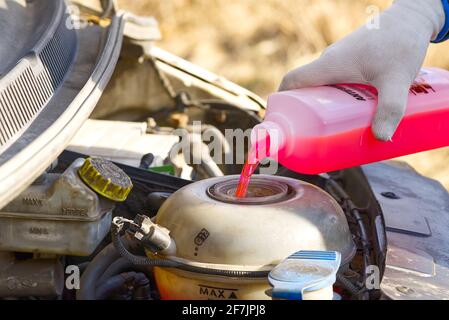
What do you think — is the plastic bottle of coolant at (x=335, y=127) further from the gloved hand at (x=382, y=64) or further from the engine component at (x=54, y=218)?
the engine component at (x=54, y=218)

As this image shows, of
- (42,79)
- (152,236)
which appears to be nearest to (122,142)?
(42,79)

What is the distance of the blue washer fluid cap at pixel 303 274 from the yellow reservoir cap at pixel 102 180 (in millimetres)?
438

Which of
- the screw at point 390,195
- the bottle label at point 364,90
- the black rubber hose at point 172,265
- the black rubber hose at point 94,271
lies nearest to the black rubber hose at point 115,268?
the black rubber hose at point 94,271

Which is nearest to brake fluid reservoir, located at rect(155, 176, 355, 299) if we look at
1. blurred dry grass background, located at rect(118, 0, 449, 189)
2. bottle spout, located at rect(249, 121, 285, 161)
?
bottle spout, located at rect(249, 121, 285, 161)

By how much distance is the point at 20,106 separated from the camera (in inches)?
58.0

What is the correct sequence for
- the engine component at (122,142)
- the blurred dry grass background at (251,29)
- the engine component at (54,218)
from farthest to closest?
the blurred dry grass background at (251,29) < the engine component at (122,142) < the engine component at (54,218)

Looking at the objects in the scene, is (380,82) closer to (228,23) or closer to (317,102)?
(317,102)

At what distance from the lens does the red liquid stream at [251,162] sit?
1.58 m

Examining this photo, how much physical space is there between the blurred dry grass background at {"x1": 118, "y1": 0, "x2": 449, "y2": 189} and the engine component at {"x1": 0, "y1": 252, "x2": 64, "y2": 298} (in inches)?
193

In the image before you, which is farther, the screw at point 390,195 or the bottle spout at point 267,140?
the screw at point 390,195

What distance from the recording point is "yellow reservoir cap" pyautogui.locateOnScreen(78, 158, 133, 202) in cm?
153

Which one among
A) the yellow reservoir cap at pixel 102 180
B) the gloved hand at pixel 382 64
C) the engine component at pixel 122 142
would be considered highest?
the gloved hand at pixel 382 64
